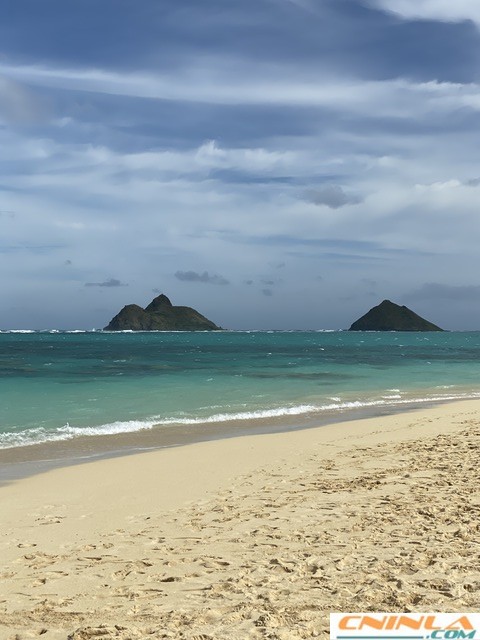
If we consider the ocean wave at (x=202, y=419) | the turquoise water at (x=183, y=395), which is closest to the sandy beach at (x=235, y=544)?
the ocean wave at (x=202, y=419)

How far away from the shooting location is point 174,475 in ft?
35.3

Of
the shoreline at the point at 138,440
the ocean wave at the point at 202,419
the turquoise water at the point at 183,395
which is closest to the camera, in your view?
the shoreline at the point at 138,440

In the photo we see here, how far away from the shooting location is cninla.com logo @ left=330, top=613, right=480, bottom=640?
4531mm

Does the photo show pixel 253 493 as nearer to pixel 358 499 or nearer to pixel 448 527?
pixel 358 499

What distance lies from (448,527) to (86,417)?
46.3 ft

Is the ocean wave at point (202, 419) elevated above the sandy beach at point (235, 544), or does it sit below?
below

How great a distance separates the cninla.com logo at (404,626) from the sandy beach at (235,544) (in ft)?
0.39

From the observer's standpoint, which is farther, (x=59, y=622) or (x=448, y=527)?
(x=448, y=527)

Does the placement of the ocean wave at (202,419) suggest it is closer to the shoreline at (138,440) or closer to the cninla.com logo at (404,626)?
the shoreline at (138,440)

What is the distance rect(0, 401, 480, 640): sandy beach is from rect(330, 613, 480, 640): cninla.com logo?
4.7 inches

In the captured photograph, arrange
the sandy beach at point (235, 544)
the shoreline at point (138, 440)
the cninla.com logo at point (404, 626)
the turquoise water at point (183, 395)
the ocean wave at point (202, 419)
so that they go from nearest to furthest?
the cninla.com logo at point (404, 626) < the sandy beach at point (235, 544) < the shoreline at point (138, 440) < the ocean wave at point (202, 419) < the turquoise water at point (183, 395)

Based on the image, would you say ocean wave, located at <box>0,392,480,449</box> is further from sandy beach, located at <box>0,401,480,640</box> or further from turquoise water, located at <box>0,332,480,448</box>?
sandy beach, located at <box>0,401,480,640</box>

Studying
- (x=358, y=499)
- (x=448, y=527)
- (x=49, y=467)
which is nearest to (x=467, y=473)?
(x=358, y=499)

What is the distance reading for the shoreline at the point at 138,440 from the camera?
12.4 meters
